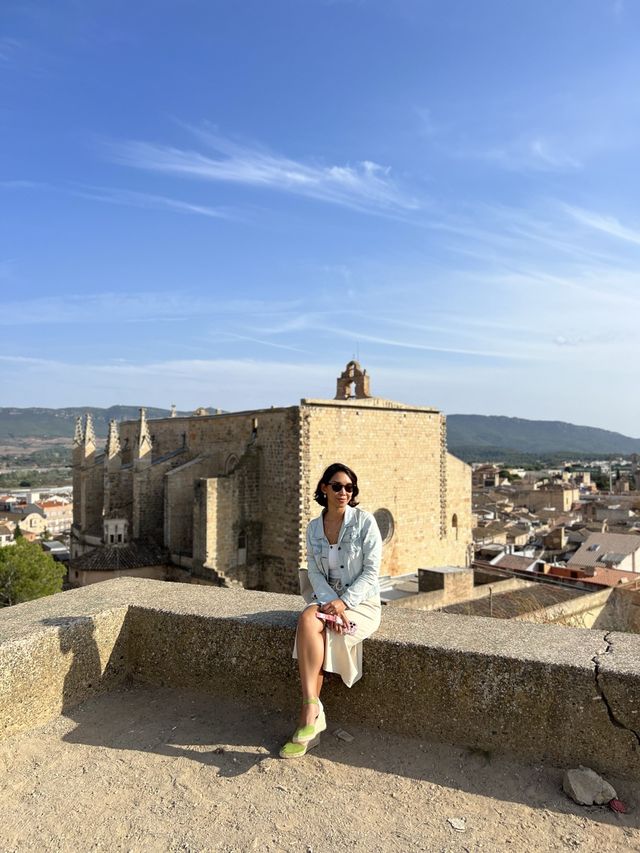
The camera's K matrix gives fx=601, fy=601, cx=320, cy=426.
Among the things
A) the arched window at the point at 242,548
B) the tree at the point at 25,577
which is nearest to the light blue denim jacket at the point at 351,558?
the arched window at the point at 242,548

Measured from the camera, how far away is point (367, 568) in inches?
140

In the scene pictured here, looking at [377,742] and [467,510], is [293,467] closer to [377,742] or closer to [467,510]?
[467,510]

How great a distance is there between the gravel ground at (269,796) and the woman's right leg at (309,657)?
24 cm

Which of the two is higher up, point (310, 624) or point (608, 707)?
point (310, 624)

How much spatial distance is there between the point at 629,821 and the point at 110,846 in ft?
7.24

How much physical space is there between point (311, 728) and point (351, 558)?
94 cm

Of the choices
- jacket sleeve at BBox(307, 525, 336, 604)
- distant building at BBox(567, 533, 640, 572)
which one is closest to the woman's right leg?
jacket sleeve at BBox(307, 525, 336, 604)

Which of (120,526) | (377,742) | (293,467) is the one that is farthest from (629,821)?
(120,526)

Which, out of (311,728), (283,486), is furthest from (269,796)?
(283,486)

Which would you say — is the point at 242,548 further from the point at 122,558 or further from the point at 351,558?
the point at 351,558

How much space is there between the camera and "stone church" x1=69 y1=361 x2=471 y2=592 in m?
18.5

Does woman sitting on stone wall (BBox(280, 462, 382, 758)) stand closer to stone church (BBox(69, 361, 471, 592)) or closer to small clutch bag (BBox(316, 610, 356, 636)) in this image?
small clutch bag (BBox(316, 610, 356, 636))

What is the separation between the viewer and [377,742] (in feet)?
10.8

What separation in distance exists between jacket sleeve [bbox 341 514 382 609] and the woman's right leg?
0.27 meters
